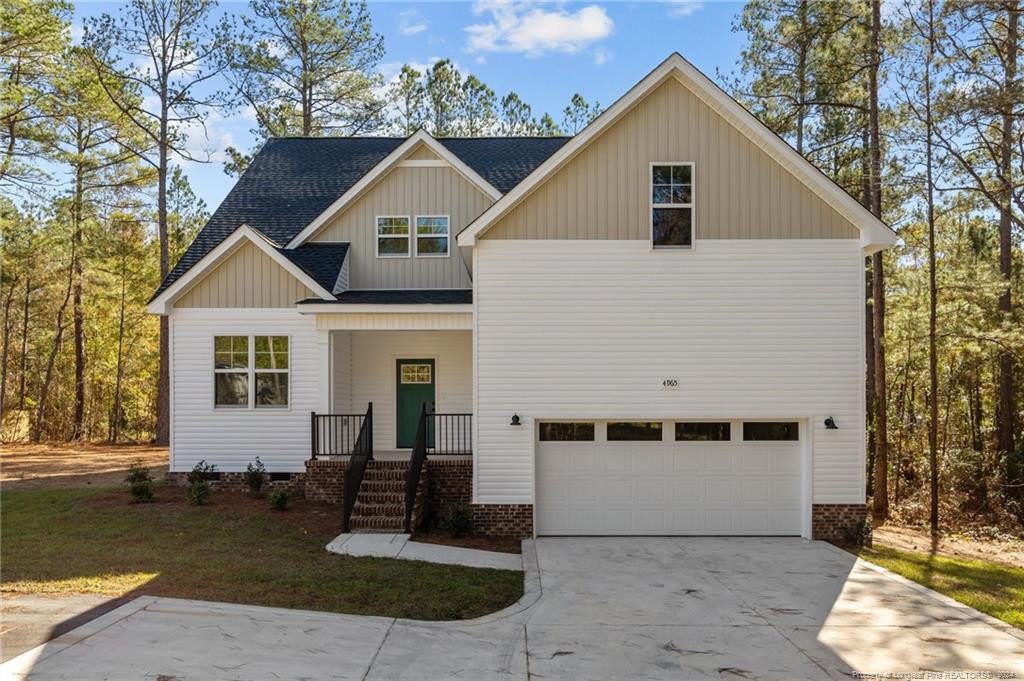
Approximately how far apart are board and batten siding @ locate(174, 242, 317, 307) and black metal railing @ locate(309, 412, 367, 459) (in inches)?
106

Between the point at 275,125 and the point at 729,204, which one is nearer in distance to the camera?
the point at 729,204

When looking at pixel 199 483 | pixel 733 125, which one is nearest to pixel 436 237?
pixel 733 125

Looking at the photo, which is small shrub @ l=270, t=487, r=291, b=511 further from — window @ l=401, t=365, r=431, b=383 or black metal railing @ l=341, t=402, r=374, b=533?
window @ l=401, t=365, r=431, b=383

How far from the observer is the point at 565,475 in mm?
12430

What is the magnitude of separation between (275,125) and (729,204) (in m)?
19.9

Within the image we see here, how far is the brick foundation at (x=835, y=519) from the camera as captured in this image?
39.3 ft

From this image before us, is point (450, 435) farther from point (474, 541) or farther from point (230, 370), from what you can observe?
point (230, 370)

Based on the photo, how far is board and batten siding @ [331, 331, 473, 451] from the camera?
618 inches

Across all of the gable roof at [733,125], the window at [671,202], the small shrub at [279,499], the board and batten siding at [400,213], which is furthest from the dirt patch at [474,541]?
the board and batten siding at [400,213]

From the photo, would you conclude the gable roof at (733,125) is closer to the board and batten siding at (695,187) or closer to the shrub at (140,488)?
the board and batten siding at (695,187)

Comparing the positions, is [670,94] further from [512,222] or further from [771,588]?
[771,588]

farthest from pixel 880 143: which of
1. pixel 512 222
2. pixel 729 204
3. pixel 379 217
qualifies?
pixel 379 217

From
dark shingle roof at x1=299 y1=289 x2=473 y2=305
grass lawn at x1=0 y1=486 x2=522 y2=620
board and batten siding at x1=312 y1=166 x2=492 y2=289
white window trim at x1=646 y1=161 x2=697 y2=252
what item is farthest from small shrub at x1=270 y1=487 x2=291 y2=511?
white window trim at x1=646 y1=161 x2=697 y2=252

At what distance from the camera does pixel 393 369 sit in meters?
15.8
